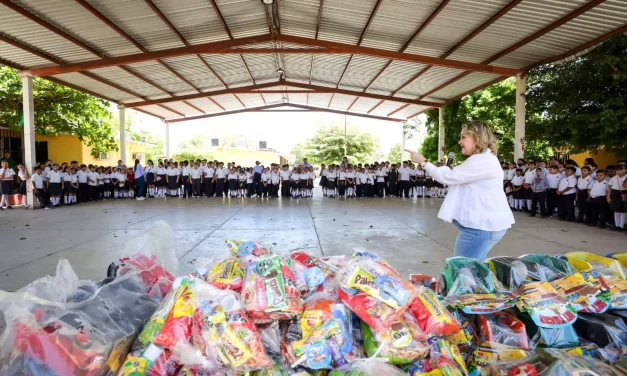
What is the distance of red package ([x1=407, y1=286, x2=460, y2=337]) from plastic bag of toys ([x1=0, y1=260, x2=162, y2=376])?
1.34 metres

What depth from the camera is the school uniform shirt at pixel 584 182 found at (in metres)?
8.96

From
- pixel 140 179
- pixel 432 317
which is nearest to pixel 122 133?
pixel 140 179

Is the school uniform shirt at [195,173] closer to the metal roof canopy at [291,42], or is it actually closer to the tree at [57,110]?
the metal roof canopy at [291,42]

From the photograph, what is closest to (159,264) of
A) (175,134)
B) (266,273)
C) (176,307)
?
(176,307)

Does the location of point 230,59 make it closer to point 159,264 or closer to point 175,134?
point 159,264

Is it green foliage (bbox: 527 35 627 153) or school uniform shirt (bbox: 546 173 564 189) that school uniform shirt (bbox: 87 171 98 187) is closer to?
school uniform shirt (bbox: 546 173 564 189)

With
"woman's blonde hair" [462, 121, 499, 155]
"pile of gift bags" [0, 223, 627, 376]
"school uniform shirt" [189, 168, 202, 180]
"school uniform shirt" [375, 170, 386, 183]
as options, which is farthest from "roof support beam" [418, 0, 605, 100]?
"school uniform shirt" [189, 168, 202, 180]

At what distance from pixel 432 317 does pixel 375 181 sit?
14836 millimetres

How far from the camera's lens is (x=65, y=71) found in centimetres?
1210

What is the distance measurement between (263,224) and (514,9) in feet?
24.2

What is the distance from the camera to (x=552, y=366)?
145cm

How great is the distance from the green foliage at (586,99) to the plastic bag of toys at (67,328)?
1098 centimetres

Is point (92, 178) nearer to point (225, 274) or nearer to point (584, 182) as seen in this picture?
point (225, 274)

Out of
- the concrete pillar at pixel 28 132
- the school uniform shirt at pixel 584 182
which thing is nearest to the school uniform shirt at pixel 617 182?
the school uniform shirt at pixel 584 182
